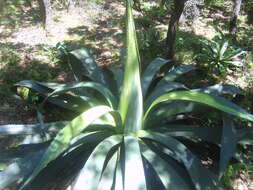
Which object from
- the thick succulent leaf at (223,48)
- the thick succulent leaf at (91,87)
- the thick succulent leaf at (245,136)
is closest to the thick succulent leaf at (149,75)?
the thick succulent leaf at (91,87)

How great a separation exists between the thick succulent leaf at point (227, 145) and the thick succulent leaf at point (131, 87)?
2.27ft

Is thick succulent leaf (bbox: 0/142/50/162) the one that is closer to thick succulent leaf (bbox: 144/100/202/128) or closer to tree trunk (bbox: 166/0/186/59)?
thick succulent leaf (bbox: 144/100/202/128)

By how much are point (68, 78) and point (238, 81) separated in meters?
2.33

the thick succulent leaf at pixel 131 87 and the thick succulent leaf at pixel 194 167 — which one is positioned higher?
the thick succulent leaf at pixel 131 87

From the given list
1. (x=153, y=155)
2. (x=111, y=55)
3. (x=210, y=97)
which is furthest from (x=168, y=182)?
(x=111, y=55)

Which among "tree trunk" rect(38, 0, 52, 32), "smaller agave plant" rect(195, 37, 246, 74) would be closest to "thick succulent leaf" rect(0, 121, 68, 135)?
"smaller agave plant" rect(195, 37, 246, 74)

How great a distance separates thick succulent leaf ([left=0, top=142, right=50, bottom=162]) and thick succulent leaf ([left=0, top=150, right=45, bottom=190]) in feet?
0.67

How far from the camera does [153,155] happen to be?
2.31m

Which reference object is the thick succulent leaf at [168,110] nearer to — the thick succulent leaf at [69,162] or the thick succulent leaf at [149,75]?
the thick succulent leaf at [149,75]

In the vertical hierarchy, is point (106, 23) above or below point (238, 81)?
above

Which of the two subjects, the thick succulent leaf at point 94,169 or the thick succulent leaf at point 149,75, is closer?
the thick succulent leaf at point 94,169

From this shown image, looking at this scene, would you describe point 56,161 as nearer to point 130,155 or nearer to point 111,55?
point 130,155

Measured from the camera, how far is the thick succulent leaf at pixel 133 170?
1898 mm

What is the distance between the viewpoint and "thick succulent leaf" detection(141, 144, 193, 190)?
2104mm
